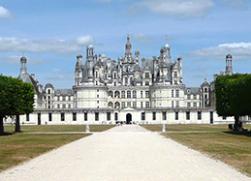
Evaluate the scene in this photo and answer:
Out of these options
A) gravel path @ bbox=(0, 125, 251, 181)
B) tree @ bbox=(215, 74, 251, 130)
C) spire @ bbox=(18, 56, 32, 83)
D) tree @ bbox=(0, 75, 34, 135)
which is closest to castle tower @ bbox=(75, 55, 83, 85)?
spire @ bbox=(18, 56, 32, 83)

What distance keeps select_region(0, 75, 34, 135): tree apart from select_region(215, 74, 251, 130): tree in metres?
22.3

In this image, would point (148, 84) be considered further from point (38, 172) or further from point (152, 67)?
point (38, 172)

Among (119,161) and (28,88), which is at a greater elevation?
(28,88)

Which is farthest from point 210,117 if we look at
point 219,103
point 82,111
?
point 219,103

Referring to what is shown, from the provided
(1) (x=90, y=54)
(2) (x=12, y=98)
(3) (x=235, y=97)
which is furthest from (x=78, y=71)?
(3) (x=235, y=97)

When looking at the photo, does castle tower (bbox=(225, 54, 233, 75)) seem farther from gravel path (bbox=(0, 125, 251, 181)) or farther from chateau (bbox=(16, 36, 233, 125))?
gravel path (bbox=(0, 125, 251, 181))

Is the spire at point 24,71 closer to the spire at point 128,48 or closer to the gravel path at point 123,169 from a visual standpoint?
the spire at point 128,48

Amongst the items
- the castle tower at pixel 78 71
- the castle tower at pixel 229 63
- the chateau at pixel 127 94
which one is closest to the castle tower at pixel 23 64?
the chateau at pixel 127 94

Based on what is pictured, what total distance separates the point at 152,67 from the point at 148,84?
18.3ft

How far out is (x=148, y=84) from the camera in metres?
164

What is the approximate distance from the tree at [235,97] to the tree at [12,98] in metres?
22.3

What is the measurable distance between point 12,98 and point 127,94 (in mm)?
101868

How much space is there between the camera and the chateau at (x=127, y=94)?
13712cm

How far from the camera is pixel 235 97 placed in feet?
204
